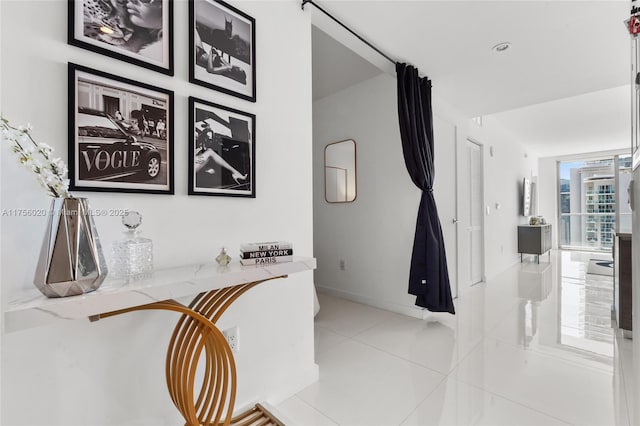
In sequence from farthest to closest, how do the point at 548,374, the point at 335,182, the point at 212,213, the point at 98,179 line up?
the point at 335,182
the point at 548,374
the point at 212,213
the point at 98,179

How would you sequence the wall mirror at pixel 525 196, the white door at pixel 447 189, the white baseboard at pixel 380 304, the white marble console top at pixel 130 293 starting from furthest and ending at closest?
the wall mirror at pixel 525 196 < the white door at pixel 447 189 < the white baseboard at pixel 380 304 < the white marble console top at pixel 130 293

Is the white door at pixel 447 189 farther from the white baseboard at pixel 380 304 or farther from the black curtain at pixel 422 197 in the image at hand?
the white baseboard at pixel 380 304

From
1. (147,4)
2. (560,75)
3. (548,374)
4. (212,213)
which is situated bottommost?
(548,374)

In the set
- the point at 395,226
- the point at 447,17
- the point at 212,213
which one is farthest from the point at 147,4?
the point at 395,226

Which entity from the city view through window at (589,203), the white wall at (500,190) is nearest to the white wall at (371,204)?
the white wall at (500,190)

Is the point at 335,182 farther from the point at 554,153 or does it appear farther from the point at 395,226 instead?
the point at 554,153

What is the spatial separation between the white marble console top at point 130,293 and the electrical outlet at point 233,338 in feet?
1.40

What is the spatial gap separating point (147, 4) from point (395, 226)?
2.66 meters

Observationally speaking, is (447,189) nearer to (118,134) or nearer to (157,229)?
(157,229)

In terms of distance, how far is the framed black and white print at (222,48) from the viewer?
53.1 inches

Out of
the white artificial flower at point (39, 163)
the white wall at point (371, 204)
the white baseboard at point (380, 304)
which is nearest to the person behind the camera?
the white artificial flower at point (39, 163)

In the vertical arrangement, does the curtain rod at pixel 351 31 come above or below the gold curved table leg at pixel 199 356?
above

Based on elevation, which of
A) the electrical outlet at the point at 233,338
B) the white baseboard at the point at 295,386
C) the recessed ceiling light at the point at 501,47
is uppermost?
the recessed ceiling light at the point at 501,47

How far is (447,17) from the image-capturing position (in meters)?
2.07
